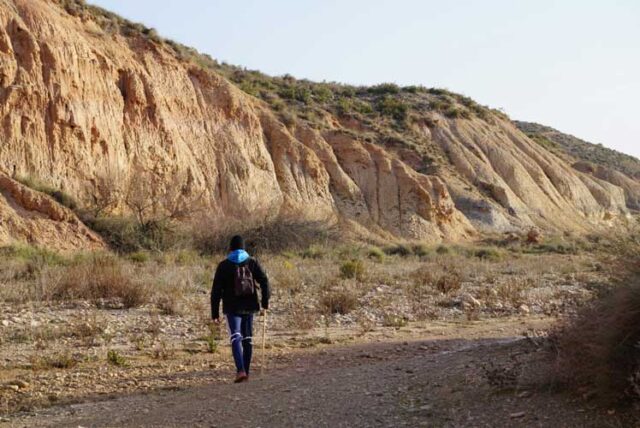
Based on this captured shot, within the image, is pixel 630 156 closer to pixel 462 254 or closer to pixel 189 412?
pixel 462 254

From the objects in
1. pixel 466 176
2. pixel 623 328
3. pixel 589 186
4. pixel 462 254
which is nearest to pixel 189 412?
pixel 623 328

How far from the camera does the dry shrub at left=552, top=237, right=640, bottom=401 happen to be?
194 inches

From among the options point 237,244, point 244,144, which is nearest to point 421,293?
point 237,244

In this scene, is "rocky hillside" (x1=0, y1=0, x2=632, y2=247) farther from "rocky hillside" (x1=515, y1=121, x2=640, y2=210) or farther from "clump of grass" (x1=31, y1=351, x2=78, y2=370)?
"clump of grass" (x1=31, y1=351, x2=78, y2=370)

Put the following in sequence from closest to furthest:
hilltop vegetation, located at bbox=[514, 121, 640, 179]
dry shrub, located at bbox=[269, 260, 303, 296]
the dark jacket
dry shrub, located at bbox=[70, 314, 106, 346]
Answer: the dark jacket → dry shrub, located at bbox=[70, 314, 106, 346] → dry shrub, located at bbox=[269, 260, 303, 296] → hilltop vegetation, located at bbox=[514, 121, 640, 179]

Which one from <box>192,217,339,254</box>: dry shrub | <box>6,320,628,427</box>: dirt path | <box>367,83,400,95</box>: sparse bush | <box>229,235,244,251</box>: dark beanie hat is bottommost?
<box>6,320,628,427</box>: dirt path

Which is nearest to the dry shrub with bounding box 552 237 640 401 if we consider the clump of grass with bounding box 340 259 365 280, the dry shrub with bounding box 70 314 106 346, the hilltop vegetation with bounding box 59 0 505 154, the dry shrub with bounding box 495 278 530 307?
the dry shrub with bounding box 70 314 106 346

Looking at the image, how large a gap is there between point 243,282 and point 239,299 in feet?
0.67

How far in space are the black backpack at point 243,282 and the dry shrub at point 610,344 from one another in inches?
137

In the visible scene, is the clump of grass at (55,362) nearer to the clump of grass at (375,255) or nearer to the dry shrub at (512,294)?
the dry shrub at (512,294)

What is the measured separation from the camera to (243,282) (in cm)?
789

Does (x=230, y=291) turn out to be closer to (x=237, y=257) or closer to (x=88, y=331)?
(x=237, y=257)

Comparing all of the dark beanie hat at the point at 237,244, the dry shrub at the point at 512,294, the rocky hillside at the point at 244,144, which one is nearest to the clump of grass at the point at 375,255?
the rocky hillside at the point at 244,144

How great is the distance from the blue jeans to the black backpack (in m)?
0.29
